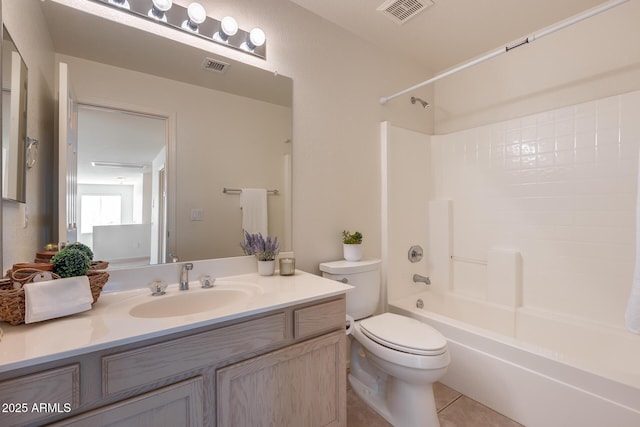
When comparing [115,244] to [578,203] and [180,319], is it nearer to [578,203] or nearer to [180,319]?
[180,319]

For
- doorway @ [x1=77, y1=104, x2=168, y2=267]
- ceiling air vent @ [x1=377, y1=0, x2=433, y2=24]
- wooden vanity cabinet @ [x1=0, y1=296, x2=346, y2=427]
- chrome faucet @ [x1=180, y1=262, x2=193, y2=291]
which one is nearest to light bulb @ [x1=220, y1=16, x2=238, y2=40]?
doorway @ [x1=77, y1=104, x2=168, y2=267]

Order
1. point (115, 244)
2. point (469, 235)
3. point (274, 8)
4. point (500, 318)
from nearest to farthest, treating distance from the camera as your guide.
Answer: point (115, 244) → point (274, 8) → point (500, 318) → point (469, 235)

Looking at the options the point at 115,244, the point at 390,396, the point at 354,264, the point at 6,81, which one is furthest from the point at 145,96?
the point at 390,396

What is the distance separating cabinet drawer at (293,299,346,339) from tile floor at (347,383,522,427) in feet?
2.14

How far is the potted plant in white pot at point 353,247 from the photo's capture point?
1869 mm

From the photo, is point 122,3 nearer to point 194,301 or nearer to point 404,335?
point 194,301

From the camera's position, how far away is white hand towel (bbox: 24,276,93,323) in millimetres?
800

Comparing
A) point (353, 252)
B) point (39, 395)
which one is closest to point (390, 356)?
point (353, 252)

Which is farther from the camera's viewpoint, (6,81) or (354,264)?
(354,264)

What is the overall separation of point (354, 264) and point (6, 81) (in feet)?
5.48

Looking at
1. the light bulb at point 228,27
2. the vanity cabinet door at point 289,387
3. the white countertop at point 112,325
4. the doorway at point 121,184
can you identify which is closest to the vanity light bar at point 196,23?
the light bulb at point 228,27

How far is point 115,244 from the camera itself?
4.07 ft

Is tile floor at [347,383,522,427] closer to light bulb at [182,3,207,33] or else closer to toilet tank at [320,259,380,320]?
toilet tank at [320,259,380,320]

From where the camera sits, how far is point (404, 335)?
57.9 inches
